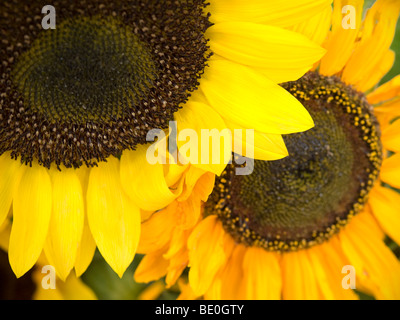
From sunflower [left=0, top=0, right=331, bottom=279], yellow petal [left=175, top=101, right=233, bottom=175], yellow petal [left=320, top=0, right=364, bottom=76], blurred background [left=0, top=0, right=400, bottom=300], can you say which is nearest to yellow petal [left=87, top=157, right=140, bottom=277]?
sunflower [left=0, top=0, right=331, bottom=279]

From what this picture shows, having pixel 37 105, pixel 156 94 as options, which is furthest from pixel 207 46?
pixel 37 105

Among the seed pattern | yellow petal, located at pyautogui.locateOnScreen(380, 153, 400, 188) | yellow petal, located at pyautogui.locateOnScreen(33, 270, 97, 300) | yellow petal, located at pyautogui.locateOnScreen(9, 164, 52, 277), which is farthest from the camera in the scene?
yellow petal, located at pyautogui.locateOnScreen(33, 270, 97, 300)

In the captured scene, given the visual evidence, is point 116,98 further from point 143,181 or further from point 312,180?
point 312,180

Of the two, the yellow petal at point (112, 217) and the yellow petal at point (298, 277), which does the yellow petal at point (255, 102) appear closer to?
the yellow petal at point (112, 217)

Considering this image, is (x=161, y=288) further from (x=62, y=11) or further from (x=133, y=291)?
(x=62, y=11)

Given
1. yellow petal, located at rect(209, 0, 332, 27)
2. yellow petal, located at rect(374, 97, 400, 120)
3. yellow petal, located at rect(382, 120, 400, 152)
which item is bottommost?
yellow petal, located at rect(382, 120, 400, 152)

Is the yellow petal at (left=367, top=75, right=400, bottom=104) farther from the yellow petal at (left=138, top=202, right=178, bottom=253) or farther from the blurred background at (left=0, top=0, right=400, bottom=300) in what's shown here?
the yellow petal at (left=138, top=202, right=178, bottom=253)
